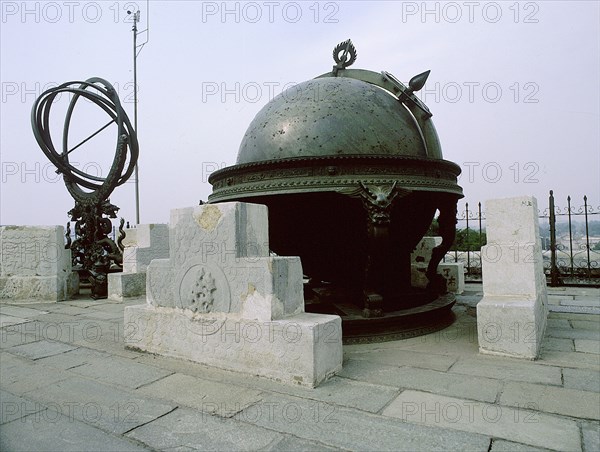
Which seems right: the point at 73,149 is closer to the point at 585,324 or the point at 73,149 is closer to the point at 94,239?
the point at 94,239

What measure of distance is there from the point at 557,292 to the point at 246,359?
6.04 m

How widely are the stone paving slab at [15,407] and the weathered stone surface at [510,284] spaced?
3191 mm

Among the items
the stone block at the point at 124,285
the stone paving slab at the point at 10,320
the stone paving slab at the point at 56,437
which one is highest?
the stone block at the point at 124,285

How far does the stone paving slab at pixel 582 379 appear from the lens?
2.62m

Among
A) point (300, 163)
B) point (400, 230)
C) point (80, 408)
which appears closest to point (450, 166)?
point (400, 230)

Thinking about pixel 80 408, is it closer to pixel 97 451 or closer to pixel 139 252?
pixel 97 451

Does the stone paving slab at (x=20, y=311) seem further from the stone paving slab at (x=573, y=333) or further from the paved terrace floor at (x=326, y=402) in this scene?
the stone paving slab at (x=573, y=333)

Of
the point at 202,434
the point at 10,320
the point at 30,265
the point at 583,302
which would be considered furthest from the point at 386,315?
the point at 30,265

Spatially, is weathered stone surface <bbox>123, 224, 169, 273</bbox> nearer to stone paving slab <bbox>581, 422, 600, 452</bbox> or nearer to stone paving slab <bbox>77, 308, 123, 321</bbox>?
stone paving slab <bbox>77, 308, 123, 321</bbox>

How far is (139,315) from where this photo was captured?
12.4ft

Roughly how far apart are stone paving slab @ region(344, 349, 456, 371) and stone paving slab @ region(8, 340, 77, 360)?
8.68ft

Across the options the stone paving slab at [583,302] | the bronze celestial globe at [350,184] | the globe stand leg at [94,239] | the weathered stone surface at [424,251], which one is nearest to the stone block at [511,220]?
the bronze celestial globe at [350,184]

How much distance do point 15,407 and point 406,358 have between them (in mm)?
2678

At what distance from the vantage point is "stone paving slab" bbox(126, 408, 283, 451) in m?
2.04
